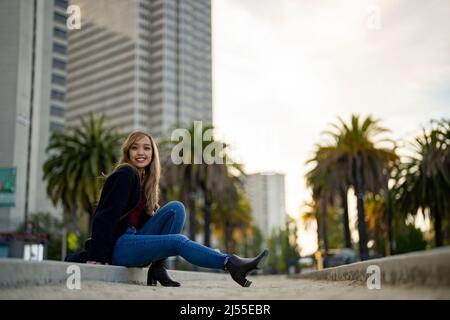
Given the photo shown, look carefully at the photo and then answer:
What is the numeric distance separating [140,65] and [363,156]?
103797 millimetres

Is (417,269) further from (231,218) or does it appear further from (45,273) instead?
(231,218)

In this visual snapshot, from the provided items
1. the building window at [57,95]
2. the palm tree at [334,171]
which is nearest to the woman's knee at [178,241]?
the palm tree at [334,171]

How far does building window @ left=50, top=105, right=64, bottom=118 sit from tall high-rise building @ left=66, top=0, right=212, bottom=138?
41961 millimetres

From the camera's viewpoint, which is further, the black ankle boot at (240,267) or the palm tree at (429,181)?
the palm tree at (429,181)

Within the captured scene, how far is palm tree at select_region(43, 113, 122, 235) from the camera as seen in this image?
29.4 meters

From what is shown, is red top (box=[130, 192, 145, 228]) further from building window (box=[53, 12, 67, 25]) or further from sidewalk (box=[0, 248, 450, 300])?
building window (box=[53, 12, 67, 25])

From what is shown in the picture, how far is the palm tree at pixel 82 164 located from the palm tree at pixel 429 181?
1568cm

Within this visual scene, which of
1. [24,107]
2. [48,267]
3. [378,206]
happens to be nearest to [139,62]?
[24,107]

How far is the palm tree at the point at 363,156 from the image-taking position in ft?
94.5

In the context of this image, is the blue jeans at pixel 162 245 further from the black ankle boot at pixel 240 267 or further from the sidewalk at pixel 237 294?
the sidewalk at pixel 237 294

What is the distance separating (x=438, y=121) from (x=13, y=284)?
2898cm
